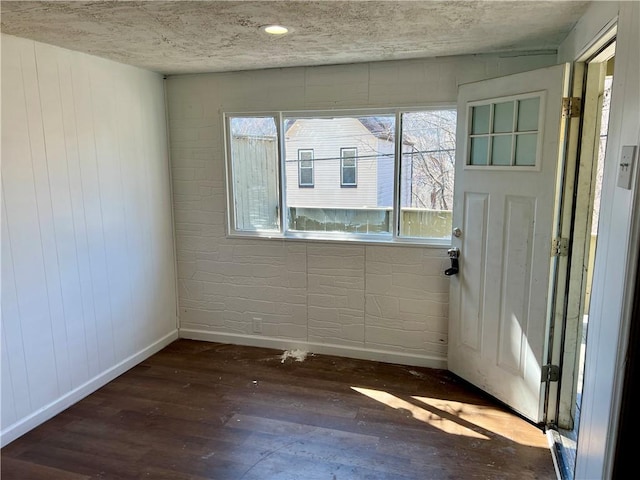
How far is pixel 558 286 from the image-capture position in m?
2.41

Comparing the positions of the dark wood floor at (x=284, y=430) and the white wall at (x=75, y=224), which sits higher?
the white wall at (x=75, y=224)

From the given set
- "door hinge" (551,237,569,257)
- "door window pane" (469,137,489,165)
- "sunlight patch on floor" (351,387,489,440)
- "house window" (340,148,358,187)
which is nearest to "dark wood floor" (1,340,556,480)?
"sunlight patch on floor" (351,387,489,440)

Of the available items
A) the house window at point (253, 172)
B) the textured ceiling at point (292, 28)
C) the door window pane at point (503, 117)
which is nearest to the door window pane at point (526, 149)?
the door window pane at point (503, 117)

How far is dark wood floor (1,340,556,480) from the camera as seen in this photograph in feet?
7.44

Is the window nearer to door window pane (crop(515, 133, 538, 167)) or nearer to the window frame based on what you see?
the window frame

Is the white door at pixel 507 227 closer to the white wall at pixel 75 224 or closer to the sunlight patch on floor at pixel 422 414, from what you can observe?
the sunlight patch on floor at pixel 422 414

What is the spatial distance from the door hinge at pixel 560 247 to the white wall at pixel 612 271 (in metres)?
0.73

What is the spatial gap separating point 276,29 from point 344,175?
4.27 ft

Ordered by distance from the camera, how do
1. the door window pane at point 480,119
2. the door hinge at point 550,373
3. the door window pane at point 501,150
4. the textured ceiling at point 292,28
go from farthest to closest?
the door window pane at point 480,119
the door window pane at point 501,150
the door hinge at point 550,373
the textured ceiling at point 292,28

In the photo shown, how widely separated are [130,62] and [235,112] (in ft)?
2.66

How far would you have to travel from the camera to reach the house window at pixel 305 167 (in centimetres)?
346

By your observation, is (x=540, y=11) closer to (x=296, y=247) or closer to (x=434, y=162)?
(x=434, y=162)

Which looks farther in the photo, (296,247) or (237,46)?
(296,247)

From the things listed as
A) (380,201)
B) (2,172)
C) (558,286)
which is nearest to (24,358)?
(2,172)
